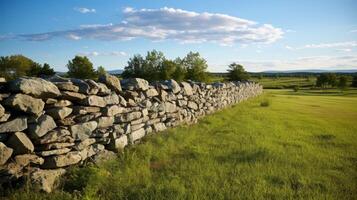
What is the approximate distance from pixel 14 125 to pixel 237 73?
64.2 metres

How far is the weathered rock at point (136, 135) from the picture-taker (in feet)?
26.0

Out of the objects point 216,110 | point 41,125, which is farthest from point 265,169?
point 216,110

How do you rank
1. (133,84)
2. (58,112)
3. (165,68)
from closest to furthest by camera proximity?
(58,112)
(133,84)
(165,68)

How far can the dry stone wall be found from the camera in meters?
4.86

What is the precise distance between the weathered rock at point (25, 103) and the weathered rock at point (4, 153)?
656 millimetres

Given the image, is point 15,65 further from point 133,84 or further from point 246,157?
point 246,157

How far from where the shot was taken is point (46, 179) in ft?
16.2

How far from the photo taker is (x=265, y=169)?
6445mm

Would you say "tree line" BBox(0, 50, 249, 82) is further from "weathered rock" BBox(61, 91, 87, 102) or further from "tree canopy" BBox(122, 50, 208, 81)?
"weathered rock" BBox(61, 91, 87, 102)

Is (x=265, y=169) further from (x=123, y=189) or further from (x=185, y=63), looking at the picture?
(x=185, y=63)

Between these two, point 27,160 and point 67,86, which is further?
point 67,86

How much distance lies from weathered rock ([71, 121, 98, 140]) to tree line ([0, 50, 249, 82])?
3917cm

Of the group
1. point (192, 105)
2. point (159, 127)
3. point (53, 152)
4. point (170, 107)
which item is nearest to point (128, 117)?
point (159, 127)

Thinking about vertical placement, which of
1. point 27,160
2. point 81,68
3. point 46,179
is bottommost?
point 46,179
